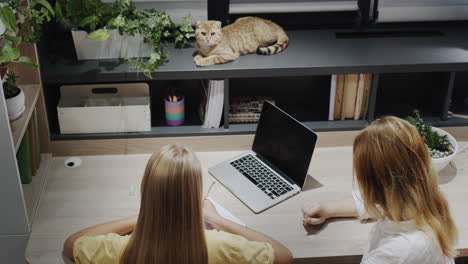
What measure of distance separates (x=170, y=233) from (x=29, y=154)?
88cm

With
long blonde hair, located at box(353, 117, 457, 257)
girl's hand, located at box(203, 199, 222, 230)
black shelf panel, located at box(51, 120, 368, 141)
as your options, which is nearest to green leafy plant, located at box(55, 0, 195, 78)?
black shelf panel, located at box(51, 120, 368, 141)

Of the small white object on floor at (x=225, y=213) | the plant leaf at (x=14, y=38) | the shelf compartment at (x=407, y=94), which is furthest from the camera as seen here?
the shelf compartment at (x=407, y=94)

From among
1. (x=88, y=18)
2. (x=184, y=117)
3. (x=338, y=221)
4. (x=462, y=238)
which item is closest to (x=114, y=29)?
(x=88, y=18)

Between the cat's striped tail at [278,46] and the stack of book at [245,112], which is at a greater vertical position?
the cat's striped tail at [278,46]

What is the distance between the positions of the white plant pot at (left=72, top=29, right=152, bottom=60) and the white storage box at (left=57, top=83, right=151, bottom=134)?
0.12 metres

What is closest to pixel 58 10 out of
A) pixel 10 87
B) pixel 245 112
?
pixel 10 87

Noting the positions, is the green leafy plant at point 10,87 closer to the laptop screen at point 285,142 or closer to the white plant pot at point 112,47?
the white plant pot at point 112,47

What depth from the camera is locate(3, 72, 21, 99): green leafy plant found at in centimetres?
202

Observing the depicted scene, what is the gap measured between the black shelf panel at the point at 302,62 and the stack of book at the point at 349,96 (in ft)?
0.25

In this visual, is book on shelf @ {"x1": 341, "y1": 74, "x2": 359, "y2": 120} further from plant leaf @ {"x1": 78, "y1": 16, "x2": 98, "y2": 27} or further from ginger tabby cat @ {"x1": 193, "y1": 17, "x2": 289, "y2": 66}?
plant leaf @ {"x1": 78, "y1": 16, "x2": 98, "y2": 27}

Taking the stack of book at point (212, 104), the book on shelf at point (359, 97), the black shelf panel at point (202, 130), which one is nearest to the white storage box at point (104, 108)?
the black shelf panel at point (202, 130)

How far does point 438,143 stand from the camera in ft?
7.45

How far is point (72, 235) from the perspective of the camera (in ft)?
6.04

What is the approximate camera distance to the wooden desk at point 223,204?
1.91 m
